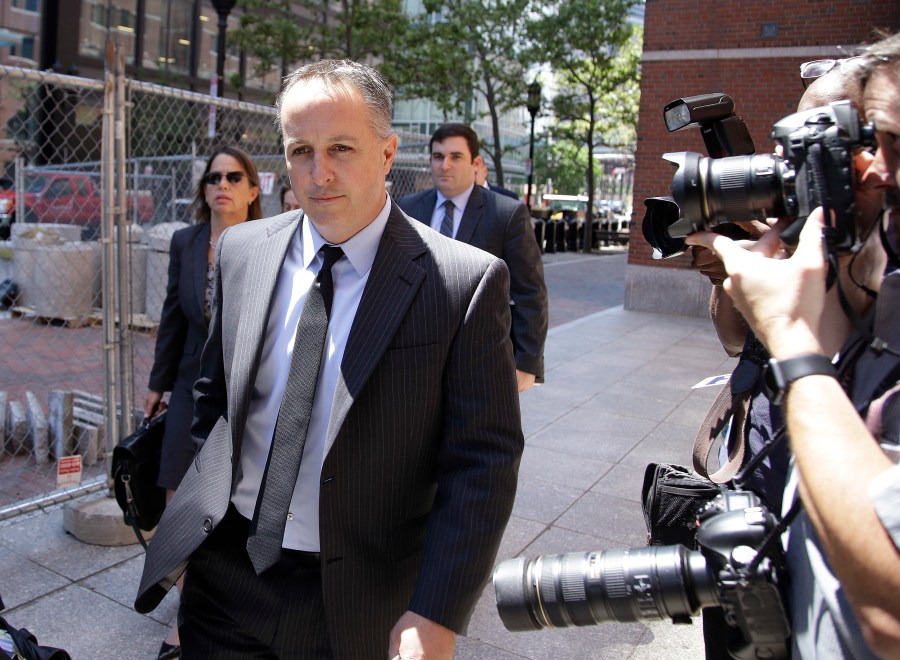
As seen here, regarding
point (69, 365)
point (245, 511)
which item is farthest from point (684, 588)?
point (69, 365)

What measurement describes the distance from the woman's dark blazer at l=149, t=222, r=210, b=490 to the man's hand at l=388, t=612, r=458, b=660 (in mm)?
1905

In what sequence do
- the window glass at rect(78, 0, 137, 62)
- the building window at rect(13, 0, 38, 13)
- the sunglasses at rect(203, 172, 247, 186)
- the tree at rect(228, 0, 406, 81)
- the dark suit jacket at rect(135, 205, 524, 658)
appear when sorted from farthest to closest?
the window glass at rect(78, 0, 137, 62) < the building window at rect(13, 0, 38, 13) < the tree at rect(228, 0, 406, 81) < the sunglasses at rect(203, 172, 247, 186) < the dark suit jacket at rect(135, 205, 524, 658)

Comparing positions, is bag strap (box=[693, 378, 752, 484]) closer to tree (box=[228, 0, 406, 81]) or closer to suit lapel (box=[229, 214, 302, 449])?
suit lapel (box=[229, 214, 302, 449])

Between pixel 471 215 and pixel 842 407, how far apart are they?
3.78m

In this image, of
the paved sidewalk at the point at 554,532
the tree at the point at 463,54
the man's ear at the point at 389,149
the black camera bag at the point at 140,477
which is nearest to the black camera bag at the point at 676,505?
the man's ear at the point at 389,149

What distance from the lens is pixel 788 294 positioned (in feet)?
4.07

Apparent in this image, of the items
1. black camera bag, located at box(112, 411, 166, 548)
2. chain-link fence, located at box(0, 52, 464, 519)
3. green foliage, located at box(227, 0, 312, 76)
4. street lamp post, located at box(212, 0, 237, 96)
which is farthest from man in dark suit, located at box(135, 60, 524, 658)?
green foliage, located at box(227, 0, 312, 76)

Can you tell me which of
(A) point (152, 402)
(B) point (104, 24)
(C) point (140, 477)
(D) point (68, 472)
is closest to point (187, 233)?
(A) point (152, 402)

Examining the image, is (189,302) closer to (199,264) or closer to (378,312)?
(199,264)

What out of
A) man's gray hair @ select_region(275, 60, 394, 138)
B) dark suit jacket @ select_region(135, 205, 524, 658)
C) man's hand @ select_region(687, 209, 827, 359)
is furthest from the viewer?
man's gray hair @ select_region(275, 60, 394, 138)

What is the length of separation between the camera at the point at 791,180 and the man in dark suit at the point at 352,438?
658 millimetres

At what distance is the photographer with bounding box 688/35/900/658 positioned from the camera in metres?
1.11

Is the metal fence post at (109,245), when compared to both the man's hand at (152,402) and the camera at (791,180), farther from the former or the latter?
the camera at (791,180)

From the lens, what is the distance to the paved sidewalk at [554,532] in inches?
134
